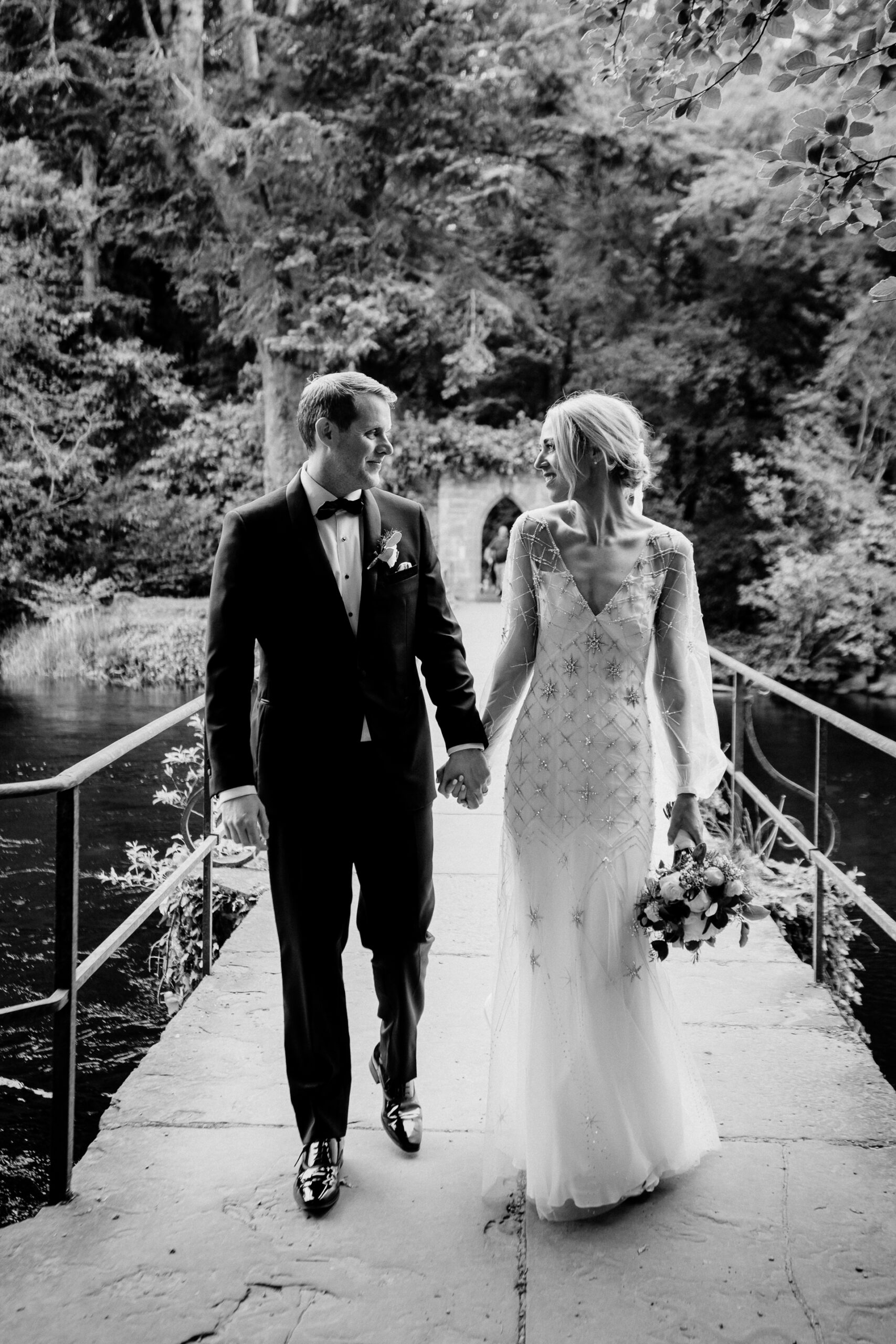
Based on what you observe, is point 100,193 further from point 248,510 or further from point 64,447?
point 248,510

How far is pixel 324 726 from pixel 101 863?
19.8 feet

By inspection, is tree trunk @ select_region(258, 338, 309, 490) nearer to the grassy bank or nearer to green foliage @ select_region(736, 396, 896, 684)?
the grassy bank

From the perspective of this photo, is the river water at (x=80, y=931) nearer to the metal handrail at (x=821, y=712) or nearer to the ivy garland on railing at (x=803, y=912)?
the ivy garland on railing at (x=803, y=912)

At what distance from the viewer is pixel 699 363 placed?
20703mm

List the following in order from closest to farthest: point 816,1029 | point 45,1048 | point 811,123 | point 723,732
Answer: point 811,123, point 816,1029, point 45,1048, point 723,732

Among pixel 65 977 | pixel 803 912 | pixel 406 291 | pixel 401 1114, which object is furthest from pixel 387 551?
pixel 406 291

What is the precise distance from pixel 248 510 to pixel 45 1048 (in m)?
4.00

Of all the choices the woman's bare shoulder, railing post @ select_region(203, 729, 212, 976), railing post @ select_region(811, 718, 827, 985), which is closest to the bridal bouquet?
the woman's bare shoulder

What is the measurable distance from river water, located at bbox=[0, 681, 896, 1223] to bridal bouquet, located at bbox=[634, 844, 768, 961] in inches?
114

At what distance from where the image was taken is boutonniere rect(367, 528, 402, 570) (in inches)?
99.8

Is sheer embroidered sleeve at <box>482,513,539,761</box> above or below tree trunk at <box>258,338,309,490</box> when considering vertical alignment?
below

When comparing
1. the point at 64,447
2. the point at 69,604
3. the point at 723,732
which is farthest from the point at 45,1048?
the point at 64,447

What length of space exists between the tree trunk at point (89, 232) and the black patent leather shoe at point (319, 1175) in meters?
20.3

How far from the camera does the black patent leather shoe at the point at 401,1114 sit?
2.67m
